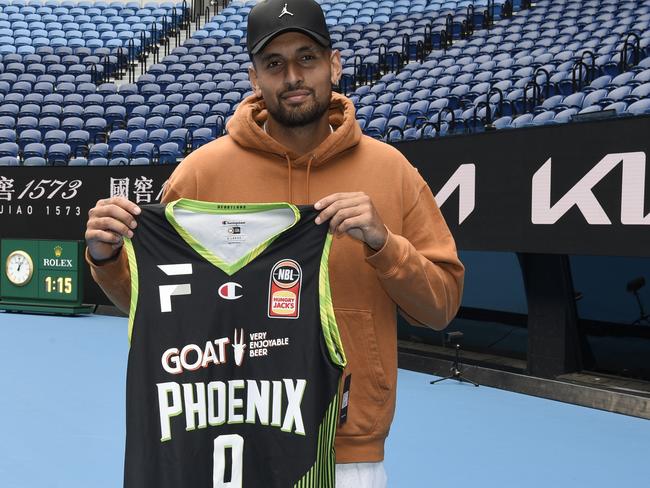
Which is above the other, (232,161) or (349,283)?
(232,161)

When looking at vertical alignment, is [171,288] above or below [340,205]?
below

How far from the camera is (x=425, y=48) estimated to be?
18.2 meters

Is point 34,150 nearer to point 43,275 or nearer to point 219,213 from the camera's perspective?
point 43,275

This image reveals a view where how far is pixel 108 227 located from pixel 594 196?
18.3 feet

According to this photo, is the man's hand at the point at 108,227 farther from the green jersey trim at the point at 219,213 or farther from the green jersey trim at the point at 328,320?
the green jersey trim at the point at 328,320

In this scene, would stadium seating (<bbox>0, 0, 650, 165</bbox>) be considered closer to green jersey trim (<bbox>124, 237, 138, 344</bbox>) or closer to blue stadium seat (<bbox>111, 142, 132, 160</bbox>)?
blue stadium seat (<bbox>111, 142, 132, 160</bbox>)

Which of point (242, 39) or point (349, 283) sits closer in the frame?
point (349, 283)

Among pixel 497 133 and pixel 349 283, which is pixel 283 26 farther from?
pixel 497 133

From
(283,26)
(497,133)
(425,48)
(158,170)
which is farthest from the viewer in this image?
(425,48)

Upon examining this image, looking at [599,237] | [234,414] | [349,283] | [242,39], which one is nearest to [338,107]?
[349,283]

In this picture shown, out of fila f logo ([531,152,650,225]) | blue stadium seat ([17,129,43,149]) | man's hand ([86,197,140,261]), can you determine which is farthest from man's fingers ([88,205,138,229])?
blue stadium seat ([17,129,43,149])

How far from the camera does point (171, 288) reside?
7.42 ft

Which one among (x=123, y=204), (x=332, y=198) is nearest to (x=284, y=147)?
(x=332, y=198)

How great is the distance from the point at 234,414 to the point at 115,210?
67cm
